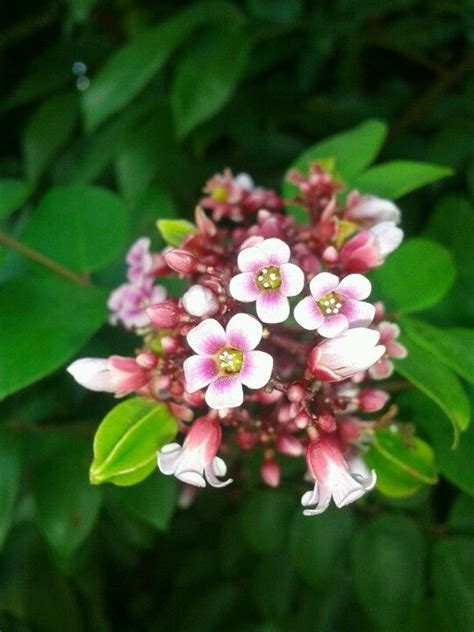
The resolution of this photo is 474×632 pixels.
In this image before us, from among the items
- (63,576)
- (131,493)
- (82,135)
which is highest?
(82,135)

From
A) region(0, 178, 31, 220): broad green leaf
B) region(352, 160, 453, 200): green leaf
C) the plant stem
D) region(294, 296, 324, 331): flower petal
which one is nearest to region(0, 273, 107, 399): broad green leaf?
the plant stem

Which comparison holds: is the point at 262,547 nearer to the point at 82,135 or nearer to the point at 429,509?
the point at 429,509

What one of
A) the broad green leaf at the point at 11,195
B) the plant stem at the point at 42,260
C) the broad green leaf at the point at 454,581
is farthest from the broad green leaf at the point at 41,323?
the broad green leaf at the point at 454,581

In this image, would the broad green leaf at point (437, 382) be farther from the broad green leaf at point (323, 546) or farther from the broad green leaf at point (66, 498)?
the broad green leaf at point (66, 498)

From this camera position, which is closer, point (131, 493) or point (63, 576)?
point (131, 493)

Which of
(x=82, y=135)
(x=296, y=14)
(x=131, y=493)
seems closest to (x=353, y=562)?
(x=131, y=493)

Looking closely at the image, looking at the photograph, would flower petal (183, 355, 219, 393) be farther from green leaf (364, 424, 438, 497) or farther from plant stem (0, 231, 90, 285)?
plant stem (0, 231, 90, 285)

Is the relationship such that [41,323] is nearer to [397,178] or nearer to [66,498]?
[66,498]
